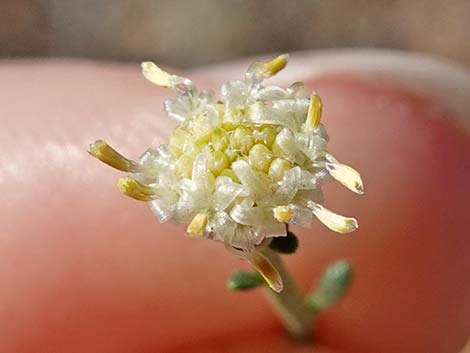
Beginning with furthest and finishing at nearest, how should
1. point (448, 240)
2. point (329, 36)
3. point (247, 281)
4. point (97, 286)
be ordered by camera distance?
point (329, 36), point (448, 240), point (97, 286), point (247, 281)

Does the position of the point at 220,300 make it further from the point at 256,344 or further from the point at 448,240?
the point at 448,240

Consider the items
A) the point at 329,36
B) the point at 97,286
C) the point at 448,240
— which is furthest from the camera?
the point at 329,36

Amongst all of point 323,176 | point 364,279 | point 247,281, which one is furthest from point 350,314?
point 323,176

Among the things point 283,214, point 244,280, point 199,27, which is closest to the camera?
point 283,214

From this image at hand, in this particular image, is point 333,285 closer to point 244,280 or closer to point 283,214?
point 244,280

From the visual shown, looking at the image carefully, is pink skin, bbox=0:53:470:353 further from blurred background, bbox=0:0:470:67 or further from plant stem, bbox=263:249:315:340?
blurred background, bbox=0:0:470:67

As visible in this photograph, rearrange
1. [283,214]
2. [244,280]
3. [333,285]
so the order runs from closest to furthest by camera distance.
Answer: [283,214] < [244,280] < [333,285]

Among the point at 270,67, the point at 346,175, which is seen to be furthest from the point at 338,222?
the point at 270,67
